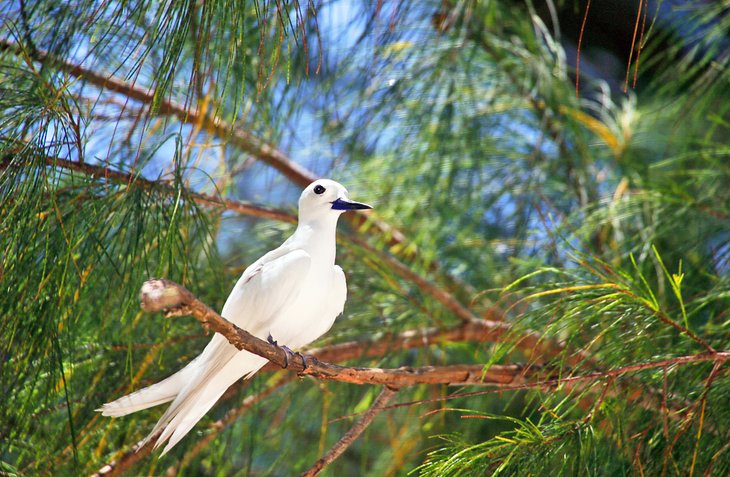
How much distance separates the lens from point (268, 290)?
0.90m

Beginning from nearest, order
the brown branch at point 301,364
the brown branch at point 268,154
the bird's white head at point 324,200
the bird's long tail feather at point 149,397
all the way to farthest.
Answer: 1. the brown branch at point 301,364
2. the bird's long tail feather at point 149,397
3. the bird's white head at point 324,200
4. the brown branch at point 268,154

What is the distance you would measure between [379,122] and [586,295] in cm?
72

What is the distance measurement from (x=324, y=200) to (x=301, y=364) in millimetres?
181

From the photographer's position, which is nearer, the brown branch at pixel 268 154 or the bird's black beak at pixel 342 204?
the bird's black beak at pixel 342 204

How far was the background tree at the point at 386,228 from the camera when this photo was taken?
85 cm

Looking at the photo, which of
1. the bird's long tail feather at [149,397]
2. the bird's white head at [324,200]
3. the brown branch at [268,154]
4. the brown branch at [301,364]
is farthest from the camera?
the brown branch at [268,154]

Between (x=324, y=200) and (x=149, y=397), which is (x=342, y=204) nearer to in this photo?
(x=324, y=200)

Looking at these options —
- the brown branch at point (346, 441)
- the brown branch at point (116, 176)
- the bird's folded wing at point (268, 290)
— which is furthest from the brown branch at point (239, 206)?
the brown branch at point (346, 441)

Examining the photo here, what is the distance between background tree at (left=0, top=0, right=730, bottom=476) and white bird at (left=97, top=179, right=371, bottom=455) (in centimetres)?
9

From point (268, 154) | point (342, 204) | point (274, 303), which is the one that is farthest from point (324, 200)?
point (268, 154)

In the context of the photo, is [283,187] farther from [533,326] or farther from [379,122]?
[533,326]

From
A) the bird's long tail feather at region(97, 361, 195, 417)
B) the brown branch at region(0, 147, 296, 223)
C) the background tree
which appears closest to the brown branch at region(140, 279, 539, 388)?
the background tree

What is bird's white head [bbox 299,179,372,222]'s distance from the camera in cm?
91

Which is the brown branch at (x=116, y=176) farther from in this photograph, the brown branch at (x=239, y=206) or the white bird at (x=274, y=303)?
the white bird at (x=274, y=303)
